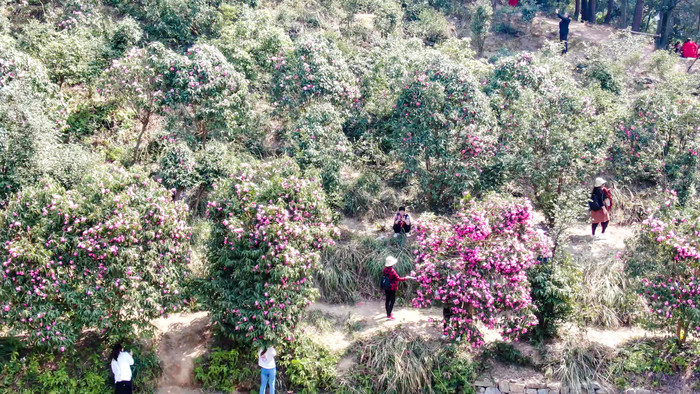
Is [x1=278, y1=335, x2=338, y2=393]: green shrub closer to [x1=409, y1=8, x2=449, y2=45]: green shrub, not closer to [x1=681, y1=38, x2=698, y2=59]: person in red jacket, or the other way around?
[x1=409, y1=8, x2=449, y2=45]: green shrub

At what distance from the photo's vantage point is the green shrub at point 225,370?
32.2 ft

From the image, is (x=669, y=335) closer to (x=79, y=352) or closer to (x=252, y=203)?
(x=252, y=203)

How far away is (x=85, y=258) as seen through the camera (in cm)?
884

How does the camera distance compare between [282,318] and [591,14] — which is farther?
[591,14]

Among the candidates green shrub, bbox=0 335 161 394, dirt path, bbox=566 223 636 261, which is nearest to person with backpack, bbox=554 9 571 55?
dirt path, bbox=566 223 636 261

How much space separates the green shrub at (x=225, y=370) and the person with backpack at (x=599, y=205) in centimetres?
745

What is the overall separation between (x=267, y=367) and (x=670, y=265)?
645 cm

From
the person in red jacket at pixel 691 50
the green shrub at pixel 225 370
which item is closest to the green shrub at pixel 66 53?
the green shrub at pixel 225 370

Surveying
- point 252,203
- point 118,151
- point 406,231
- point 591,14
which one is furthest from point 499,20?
point 252,203

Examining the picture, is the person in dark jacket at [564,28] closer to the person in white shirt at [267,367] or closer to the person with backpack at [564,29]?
the person with backpack at [564,29]

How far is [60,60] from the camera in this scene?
552 inches

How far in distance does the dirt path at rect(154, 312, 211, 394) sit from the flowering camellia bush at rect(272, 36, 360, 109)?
5.07m

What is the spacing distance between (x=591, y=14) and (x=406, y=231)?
16056 mm

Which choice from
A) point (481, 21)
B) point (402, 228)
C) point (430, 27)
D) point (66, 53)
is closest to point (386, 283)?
point (402, 228)
